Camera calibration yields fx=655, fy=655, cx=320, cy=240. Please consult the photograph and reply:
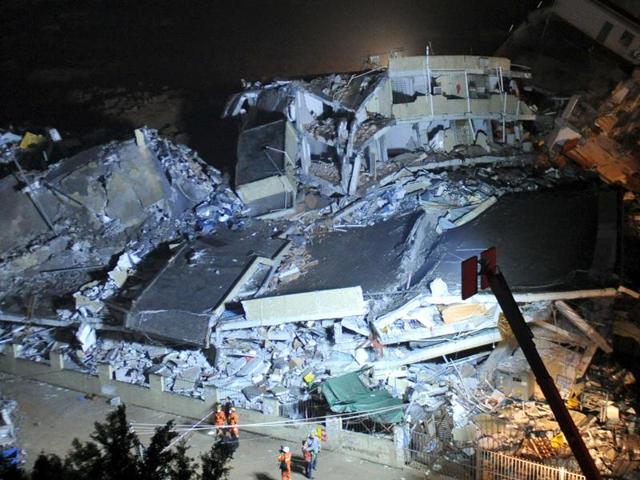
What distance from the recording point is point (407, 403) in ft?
44.3

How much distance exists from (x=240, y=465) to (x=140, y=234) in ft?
29.9

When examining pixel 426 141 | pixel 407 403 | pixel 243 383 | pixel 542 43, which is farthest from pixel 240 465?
pixel 542 43

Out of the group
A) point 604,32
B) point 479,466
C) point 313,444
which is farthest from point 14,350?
point 604,32

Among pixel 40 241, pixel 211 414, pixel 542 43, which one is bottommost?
pixel 211 414

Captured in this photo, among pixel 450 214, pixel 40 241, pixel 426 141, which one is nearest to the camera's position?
pixel 450 214

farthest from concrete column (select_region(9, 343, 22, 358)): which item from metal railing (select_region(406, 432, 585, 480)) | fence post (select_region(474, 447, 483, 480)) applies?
fence post (select_region(474, 447, 483, 480))

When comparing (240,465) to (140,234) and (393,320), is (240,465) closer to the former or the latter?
(393,320)

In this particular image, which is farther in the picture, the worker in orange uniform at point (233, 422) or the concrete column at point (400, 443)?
the worker in orange uniform at point (233, 422)

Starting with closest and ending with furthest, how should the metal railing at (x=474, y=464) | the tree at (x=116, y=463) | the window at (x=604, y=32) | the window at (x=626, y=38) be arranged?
the tree at (x=116, y=463)
the metal railing at (x=474, y=464)
the window at (x=626, y=38)
the window at (x=604, y=32)

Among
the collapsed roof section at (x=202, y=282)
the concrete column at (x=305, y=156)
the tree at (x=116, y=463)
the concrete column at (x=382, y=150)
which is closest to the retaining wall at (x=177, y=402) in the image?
the collapsed roof section at (x=202, y=282)

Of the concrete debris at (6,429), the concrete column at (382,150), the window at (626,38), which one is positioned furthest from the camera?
the window at (626,38)

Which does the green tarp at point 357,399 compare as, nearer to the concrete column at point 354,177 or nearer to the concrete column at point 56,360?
the concrete column at point 56,360

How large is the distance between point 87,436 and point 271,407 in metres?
4.02

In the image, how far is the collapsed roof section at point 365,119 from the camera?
20.2m
